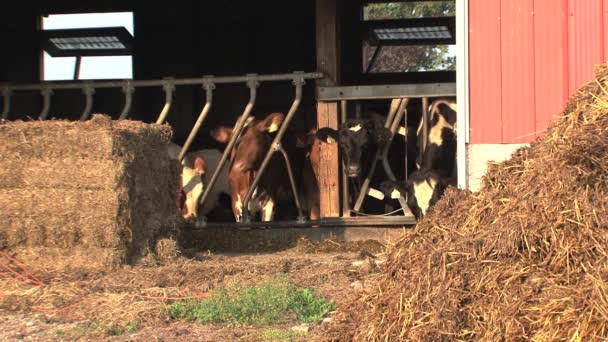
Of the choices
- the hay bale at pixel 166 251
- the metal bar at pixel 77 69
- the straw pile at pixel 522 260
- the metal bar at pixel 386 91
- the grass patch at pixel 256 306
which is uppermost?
the metal bar at pixel 77 69

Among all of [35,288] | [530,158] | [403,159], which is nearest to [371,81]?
[403,159]

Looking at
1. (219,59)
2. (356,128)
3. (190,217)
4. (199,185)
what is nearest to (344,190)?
(356,128)

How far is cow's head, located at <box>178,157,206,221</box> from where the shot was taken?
46.4ft

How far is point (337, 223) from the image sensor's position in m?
12.1

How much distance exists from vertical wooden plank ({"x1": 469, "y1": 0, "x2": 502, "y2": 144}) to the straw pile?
3.23 metres

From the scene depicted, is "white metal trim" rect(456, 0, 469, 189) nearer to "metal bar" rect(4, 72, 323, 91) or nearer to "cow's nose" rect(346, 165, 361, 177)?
"cow's nose" rect(346, 165, 361, 177)

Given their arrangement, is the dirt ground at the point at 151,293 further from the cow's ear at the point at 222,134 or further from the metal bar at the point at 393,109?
the cow's ear at the point at 222,134

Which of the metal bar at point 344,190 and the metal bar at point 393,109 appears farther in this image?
the metal bar at point 393,109

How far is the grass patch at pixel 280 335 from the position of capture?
6.51 meters

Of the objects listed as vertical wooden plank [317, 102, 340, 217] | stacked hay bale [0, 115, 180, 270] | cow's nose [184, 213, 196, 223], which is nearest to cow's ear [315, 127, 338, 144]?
vertical wooden plank [317, 102, 340, 217]

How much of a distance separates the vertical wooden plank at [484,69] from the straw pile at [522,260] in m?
3.23

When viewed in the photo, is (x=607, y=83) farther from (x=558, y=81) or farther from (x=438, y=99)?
(x=438, y=99)

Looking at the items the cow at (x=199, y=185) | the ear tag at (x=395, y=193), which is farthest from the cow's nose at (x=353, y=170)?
the cow at (x=199, y=185)

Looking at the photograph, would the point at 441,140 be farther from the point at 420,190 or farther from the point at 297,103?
the point at 297,103
